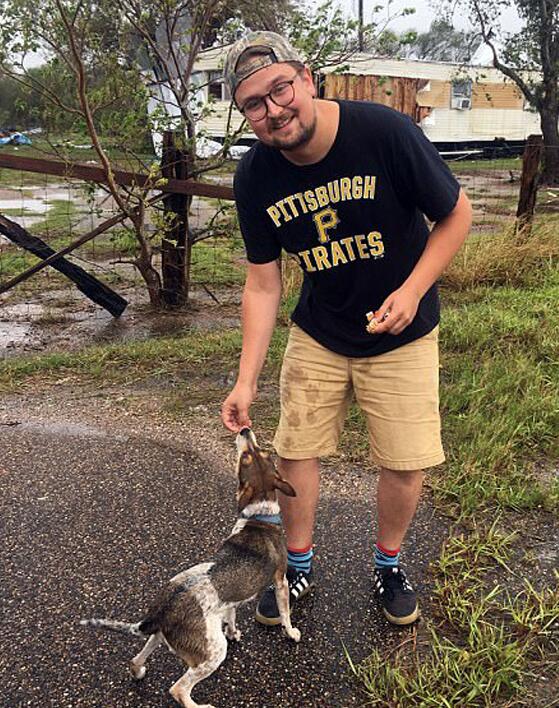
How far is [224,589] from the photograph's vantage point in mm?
2074

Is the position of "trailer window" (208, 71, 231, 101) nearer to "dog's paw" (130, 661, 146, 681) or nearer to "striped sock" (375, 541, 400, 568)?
"striped sock" (375, 541, 400, 568)

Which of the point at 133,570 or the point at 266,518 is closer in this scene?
the point at 266,518

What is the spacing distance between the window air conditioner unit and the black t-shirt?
96.1ft

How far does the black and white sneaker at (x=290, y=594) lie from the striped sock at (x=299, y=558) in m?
0.02

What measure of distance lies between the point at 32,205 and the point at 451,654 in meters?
13.1

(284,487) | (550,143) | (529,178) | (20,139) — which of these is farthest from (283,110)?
(550,143)

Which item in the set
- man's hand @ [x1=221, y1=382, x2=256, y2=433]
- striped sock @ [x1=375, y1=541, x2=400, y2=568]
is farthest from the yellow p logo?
striped sock @ [x1=375, y1=541, x2=400, y2=568]

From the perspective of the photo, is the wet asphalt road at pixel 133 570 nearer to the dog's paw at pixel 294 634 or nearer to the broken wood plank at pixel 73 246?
the dog's paw at pixel 294 634

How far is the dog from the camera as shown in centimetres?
198

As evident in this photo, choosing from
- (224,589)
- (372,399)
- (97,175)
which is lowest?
(224,589)

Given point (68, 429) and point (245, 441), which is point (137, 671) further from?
point (68, 429)

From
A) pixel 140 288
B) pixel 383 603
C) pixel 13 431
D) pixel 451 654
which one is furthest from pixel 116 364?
pixel 451 654

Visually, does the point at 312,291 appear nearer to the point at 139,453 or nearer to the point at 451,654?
the point at 451,654

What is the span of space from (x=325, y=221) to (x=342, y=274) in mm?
195
